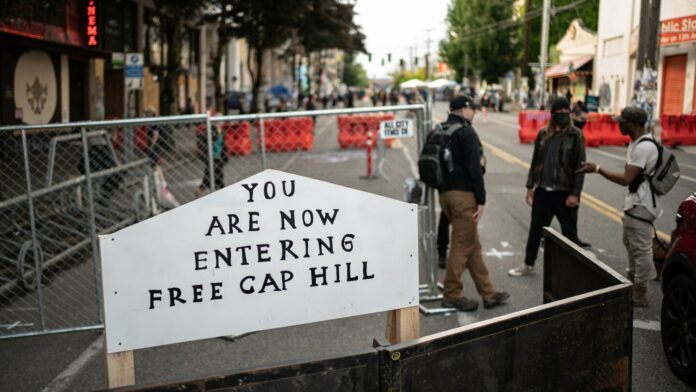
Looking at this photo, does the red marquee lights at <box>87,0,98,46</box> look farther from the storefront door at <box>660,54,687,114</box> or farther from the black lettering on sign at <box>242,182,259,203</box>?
the storefront door at <box>660,54,687,114</box>

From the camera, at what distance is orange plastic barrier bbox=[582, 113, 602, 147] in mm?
23141

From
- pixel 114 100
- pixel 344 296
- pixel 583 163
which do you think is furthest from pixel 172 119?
pixel 114 100

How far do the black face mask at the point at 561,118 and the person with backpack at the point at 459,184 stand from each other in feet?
4.06

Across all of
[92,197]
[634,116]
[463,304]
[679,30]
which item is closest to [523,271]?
[463,304]

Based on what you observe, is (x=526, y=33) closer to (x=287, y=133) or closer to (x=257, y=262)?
(x=287, y=133)

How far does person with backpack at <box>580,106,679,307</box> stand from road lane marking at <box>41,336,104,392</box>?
460 centimetres

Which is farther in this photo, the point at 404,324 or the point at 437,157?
the point at 437,157

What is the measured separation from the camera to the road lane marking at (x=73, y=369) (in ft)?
16.7

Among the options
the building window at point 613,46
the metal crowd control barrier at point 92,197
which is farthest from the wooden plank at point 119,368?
the building window at point 613,46

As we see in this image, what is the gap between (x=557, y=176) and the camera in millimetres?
7547

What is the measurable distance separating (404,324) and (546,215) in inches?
181

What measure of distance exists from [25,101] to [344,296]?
1932 cm

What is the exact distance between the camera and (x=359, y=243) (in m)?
3.47

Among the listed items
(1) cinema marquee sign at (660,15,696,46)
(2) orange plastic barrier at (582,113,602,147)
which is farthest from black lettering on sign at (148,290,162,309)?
(1) cinema marquee sign at (660,15,696,46)
